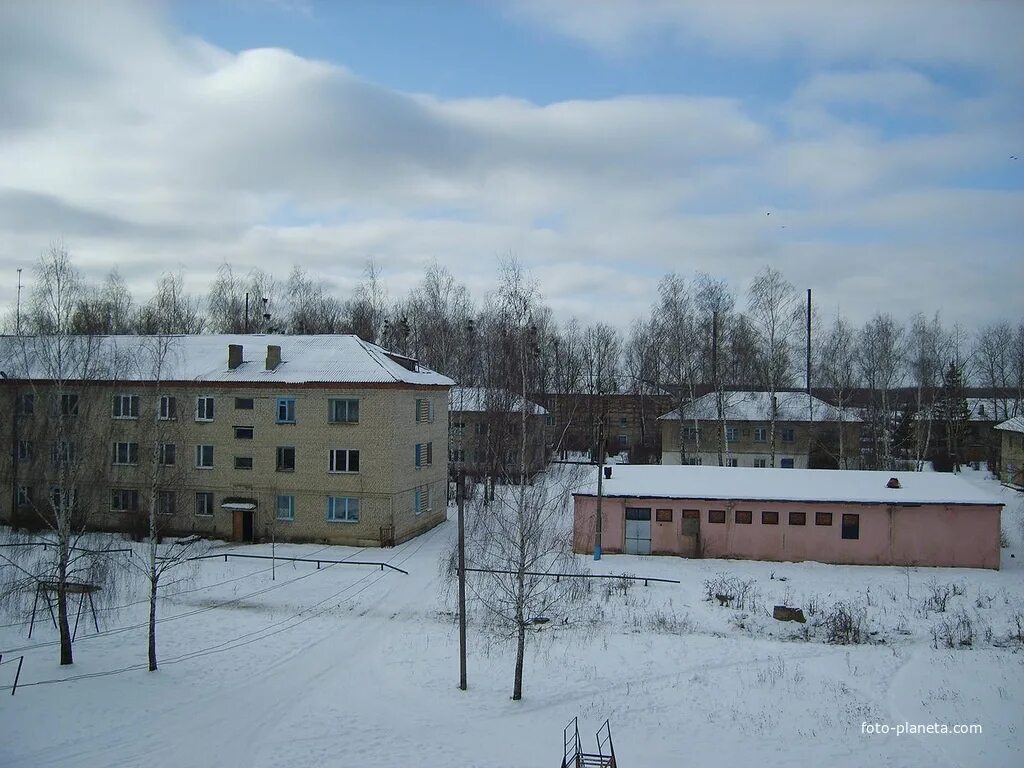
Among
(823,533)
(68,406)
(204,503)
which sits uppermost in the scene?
(68,406)

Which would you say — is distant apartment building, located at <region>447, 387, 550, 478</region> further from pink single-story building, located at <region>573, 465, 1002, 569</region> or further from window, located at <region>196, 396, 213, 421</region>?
window, located at <region>196, 396, 213, 421</region>

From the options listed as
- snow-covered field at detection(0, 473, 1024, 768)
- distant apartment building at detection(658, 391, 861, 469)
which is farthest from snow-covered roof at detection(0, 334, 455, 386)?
distant apartment building at detection(658, 391, 861, 469)

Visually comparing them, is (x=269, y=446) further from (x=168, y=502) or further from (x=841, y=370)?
(x=841, y=370)

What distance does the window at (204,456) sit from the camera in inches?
1212

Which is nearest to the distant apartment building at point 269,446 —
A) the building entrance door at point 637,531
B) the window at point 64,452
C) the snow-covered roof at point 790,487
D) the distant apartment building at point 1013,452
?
the snow-covered roof at point 790,487

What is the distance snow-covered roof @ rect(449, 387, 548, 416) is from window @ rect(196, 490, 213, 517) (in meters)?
13.8

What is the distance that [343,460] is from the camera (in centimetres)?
2972

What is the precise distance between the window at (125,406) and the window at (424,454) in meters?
11.9

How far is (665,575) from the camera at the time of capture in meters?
24.9

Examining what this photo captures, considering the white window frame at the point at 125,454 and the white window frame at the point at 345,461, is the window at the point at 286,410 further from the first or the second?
the white window frame at the point at 125,454

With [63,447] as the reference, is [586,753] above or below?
below

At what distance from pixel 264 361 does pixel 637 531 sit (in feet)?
56.5

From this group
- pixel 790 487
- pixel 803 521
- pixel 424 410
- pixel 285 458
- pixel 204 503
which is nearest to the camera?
pixel 803 521

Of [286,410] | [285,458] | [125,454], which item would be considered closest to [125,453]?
[125,454]
